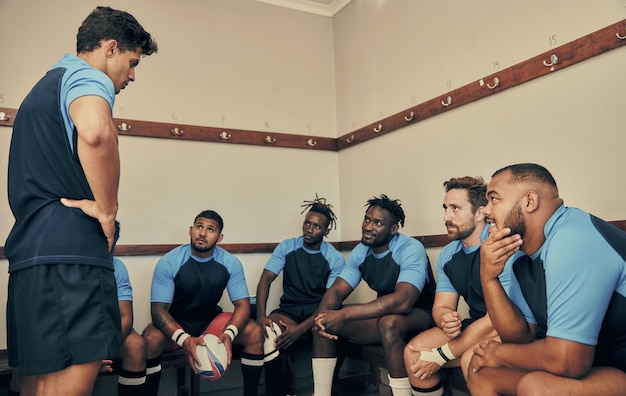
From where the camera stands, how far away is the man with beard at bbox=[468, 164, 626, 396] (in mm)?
1350

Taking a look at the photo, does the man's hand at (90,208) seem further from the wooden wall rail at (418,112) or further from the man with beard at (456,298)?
the wooden wall rail at (418,112)

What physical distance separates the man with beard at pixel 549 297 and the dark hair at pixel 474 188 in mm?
877

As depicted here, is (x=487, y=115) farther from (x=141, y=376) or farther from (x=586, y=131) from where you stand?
(x=141, y=376)

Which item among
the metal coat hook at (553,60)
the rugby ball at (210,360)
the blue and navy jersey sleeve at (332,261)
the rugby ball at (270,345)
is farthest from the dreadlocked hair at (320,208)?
the metal coat hook at (553,60)

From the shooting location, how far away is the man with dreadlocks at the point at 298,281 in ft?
10.1

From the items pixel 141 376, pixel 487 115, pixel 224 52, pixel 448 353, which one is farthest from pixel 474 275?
pixel 224 52

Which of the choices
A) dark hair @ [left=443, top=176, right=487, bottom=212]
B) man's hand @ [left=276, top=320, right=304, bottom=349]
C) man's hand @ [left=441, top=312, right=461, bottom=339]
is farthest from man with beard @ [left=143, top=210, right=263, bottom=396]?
Answer: dark hair @ [left=443, top=176, right=487, bottom=212]

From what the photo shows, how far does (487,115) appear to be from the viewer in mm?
2912

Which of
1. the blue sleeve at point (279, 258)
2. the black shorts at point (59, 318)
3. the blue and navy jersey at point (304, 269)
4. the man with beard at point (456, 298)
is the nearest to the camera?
the black shorts at point (59, 318)

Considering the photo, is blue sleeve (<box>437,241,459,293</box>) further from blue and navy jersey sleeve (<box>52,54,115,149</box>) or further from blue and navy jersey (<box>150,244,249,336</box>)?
blue and navy jersey sleeve (<box>52,54,115,149</box>)

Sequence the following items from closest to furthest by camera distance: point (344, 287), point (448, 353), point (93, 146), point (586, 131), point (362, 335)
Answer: point (93, 146)
point (448, 353)
point (586, 131)
point (362, 335)
point (344, 287)

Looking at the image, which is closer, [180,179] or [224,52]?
[180,179]

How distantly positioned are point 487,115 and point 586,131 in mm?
631

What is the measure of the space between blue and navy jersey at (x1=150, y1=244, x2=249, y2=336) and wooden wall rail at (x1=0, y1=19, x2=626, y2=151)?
39.4 inches
